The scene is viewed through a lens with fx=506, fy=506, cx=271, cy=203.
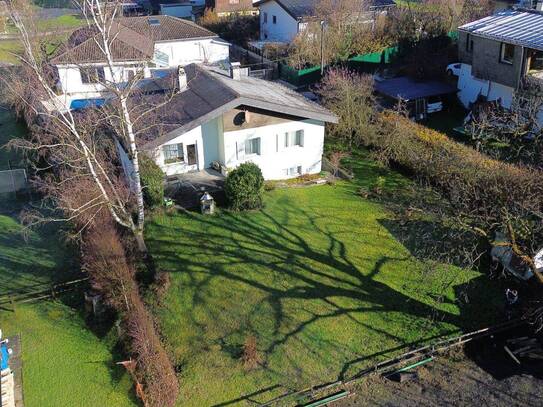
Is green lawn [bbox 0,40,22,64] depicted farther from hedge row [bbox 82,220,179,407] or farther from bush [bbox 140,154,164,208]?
hedge row [bbox 82,220,179,407]

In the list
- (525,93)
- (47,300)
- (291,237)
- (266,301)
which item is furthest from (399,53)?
(47,300)

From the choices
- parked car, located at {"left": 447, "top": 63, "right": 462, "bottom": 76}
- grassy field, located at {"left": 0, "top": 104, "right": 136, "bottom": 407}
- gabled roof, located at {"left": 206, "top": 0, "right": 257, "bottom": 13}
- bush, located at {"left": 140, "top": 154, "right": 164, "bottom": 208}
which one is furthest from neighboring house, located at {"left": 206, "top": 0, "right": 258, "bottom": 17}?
grassy field, located at {"left": 0, "top": 104, "right": 136, "bottom": 407}

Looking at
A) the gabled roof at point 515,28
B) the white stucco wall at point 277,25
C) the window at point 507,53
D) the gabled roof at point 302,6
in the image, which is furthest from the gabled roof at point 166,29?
the window at point 507,53

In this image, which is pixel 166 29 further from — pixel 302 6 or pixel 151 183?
pixel 151 183

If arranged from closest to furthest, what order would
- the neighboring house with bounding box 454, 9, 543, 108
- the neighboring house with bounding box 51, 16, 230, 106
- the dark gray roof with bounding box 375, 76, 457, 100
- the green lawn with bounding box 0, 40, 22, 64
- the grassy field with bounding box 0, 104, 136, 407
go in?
1. the grassy field with bounding box 0, 104, 136, 407
2. the neighboring house with bounding box 454, 9, 543, 108
3. the dark gray roof with bounding box 375, 76, 457, 100
4. the neighboring house with bounding box 51, 16, 230, 106
5. the green lawn with bounding box 0, 40, 22, 64

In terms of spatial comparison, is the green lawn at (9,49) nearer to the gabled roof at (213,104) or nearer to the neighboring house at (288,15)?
the neighboring house at (288,15)

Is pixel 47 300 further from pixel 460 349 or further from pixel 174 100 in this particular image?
pixel 460 349
